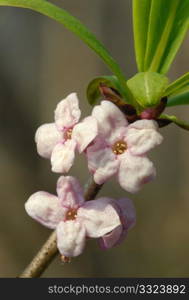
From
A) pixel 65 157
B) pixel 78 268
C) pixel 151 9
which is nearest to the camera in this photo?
pixel 65 157

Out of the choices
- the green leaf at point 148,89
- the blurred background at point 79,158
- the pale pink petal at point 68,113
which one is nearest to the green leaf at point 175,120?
the green leaf at point 148,89

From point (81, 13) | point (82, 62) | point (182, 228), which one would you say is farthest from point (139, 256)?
point (81, 13)

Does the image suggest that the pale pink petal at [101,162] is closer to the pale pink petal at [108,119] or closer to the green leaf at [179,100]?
the pale pink petal at [108,119]

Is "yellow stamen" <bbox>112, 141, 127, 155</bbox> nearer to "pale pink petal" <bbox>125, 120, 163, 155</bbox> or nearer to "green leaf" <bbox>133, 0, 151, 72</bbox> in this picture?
"pale pink petal" <bbox>125, 120, 163, 155</bbox>

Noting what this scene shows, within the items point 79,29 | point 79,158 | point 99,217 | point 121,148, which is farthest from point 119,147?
point 79,158

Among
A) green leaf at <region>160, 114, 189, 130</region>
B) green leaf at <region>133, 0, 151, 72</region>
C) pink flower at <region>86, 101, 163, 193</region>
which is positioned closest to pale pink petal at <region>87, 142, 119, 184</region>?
pink flower at <region>86, 101, 163, 193</region>

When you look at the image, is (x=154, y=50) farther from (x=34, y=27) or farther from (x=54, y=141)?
(x=34, y=27)
